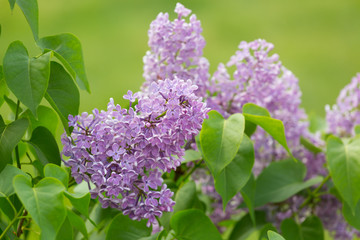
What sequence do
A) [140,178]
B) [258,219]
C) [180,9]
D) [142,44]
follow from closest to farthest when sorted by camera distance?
[140,178]
[180,9]
[258,219]
[142,44]

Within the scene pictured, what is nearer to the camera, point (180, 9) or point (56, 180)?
point (56, 180)

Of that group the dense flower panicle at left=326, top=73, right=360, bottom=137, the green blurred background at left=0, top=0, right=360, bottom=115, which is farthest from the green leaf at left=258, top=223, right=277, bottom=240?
the green blurred background at left=0, top=0, right=360, bottom=115

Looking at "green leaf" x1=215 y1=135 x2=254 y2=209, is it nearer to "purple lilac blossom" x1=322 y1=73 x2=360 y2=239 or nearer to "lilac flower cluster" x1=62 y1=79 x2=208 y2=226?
"lilac flower cluster" x1=62 y1=79 x2=208 y2=226

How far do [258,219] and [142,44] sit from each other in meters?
2.42

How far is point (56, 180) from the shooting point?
463 millimetres

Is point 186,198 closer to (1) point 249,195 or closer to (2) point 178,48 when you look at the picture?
(1) point 249,195

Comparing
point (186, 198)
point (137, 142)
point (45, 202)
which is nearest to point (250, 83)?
point (186, 198)

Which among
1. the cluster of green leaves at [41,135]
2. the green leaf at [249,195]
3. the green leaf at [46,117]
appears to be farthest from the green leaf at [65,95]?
the green leaf at [249,195]

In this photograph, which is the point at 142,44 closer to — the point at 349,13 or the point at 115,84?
the point at 115,84

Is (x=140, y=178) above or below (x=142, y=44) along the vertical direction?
above

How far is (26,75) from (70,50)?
0.08 m

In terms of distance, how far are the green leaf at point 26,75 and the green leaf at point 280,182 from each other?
0.37 metres

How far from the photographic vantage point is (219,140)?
57 centimetres

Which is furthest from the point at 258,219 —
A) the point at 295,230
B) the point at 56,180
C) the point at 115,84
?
the point at 115,84
